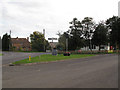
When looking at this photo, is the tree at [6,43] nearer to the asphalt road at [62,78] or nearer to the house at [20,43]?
the house at [20,43]

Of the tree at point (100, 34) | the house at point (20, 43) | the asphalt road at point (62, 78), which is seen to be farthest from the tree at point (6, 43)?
the asphalt road at point (62, 78)

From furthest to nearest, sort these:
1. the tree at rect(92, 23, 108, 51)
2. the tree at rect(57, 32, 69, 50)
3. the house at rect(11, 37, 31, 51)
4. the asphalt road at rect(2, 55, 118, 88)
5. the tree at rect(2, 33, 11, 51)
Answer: the house at rect(11, 37, 31, 51) → the tree at rect(2, 33, 11, 51) → the tree at rect(57, 32, 69, 50) → the tree at rect(92, 23, 108, 51) → the asphalt road at rect(2, 55, 118, 88)

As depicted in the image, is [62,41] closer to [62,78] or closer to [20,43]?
[20,43]

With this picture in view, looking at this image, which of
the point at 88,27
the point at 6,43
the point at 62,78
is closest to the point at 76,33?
the point at 88,27

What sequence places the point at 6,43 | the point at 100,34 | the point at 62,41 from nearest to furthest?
the point at 100,34 < the point at 62,41 < the point at 6,43

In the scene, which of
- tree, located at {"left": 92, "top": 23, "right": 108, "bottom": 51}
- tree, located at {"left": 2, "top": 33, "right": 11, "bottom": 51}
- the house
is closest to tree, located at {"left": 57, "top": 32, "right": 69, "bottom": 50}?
tree, located at {"left": 92, "top": 23, "right": 108, "bottom": 51}

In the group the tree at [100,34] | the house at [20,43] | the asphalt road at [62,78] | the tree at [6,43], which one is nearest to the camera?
the asphalt road at [62,78]

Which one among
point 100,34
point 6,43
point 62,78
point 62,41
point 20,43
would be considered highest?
point 100,34

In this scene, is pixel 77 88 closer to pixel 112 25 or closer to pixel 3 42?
pixel 112 25

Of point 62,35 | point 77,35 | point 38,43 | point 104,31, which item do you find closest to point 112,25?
point 104,31

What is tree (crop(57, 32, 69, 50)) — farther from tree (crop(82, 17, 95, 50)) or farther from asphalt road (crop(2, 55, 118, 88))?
asphalt road (crop(2, 55, 118, 88))

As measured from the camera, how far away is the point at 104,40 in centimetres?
5847

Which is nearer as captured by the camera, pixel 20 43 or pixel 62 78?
pixel 62 78

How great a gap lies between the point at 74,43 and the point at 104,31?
1203 cm
